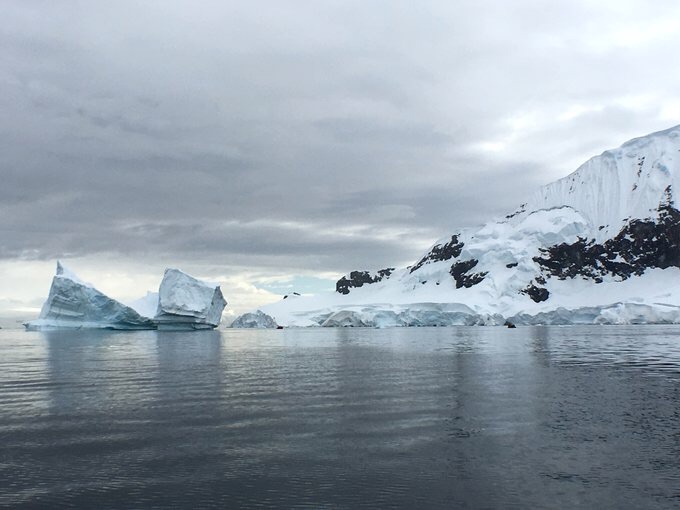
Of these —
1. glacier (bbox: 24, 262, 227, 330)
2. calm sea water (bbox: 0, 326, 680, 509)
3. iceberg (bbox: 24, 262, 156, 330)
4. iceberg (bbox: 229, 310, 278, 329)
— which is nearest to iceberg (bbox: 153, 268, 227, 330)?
glacier (bbox: 24, 262, 227, 330)

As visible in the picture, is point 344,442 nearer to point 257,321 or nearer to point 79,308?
point 79,308

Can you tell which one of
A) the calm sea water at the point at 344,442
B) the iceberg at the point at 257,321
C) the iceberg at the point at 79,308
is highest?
the iceberg at the point at 79,308

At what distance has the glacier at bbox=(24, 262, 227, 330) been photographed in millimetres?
91125

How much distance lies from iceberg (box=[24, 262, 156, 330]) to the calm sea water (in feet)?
209

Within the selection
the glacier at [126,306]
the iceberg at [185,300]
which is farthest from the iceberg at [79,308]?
the iceberg at [185,300]

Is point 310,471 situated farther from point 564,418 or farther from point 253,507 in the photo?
point 564,418

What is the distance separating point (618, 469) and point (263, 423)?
10462 mm

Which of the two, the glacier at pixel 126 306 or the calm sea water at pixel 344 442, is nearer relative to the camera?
the calm sea water at pixel 344 442

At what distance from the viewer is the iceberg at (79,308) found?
295 ft

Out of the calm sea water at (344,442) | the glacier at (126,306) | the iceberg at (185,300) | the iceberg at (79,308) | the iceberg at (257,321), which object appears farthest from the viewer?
the iceberg at (257,321)

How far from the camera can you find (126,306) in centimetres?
9844

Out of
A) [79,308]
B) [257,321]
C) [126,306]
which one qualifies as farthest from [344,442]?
[257,321]

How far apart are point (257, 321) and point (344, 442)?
170561 millimetres

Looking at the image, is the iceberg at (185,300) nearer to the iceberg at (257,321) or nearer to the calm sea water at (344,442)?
the calm sea water at (344,442)
